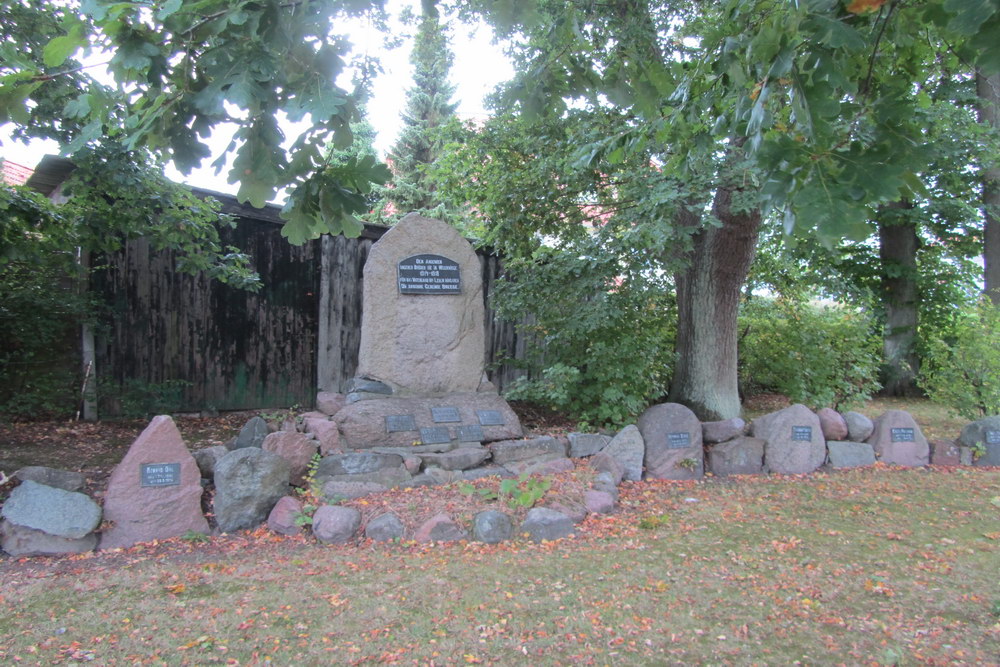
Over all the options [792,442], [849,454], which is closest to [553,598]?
[792,442]

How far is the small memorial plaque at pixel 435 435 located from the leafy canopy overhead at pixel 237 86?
3.21 metres

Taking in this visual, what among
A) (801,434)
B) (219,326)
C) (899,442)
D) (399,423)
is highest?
(219,326)

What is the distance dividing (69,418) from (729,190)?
766 cm

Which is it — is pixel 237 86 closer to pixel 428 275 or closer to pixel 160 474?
pixel 160 474

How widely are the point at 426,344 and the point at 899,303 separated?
9.35m

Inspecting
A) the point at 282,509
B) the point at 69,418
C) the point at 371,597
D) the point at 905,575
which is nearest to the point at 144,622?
the point at 371,597

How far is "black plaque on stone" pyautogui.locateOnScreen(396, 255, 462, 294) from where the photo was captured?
6262mm

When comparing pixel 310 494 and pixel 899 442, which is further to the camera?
pixel 899 442

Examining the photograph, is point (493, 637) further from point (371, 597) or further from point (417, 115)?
point (417, 115)

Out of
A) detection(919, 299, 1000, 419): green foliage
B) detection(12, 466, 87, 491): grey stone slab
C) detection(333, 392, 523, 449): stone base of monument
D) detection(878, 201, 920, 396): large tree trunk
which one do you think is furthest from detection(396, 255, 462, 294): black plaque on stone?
detection(878, 201, 920, 396): large tree trunk

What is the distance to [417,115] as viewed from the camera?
20875mm

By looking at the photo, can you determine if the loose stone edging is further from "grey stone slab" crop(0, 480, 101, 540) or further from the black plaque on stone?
the black plaque on stone

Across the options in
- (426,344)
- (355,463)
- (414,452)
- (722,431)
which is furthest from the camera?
(722,431)

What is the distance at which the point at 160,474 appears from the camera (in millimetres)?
4496
